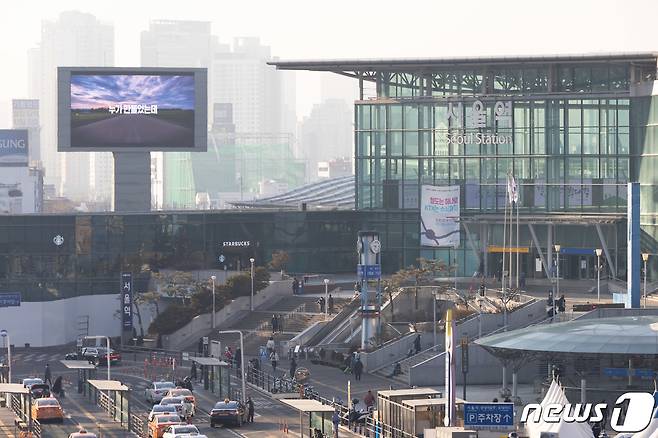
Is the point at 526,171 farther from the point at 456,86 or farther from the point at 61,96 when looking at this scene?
the point at 61,96

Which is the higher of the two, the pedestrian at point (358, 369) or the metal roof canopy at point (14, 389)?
the metal roof canopy at point (14, 389)

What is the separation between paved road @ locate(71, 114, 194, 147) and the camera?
144750 millimetres

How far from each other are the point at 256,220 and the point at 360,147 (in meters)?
11.4

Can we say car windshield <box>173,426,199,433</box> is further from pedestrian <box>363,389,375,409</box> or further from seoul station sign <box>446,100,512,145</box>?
seoul station sign <box>446,100,512,145</box>

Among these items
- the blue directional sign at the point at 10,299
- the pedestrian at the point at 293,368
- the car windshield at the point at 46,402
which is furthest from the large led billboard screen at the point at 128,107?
the car windshield at the point at 46,402

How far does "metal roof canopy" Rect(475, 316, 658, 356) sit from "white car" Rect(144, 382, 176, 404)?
16.7m

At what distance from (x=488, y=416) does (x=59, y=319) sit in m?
73.2

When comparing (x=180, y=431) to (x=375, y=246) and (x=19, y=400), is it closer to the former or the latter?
(x=19, y=400)

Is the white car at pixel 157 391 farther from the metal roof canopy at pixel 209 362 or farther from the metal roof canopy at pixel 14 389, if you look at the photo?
the metal roof canopy at pixel 14 389

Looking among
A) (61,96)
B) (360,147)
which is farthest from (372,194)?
(61,96)

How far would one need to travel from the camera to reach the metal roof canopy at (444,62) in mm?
130875

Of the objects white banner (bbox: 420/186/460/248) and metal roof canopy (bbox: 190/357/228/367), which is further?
white banner (bbox: 420/186/460/248)

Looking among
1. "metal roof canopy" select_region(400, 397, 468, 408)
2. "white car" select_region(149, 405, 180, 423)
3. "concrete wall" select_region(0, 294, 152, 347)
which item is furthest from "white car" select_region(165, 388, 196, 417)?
"concrete wall" select_region(0, 294, 152, 347)

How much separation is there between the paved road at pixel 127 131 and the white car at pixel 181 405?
56.9 m
